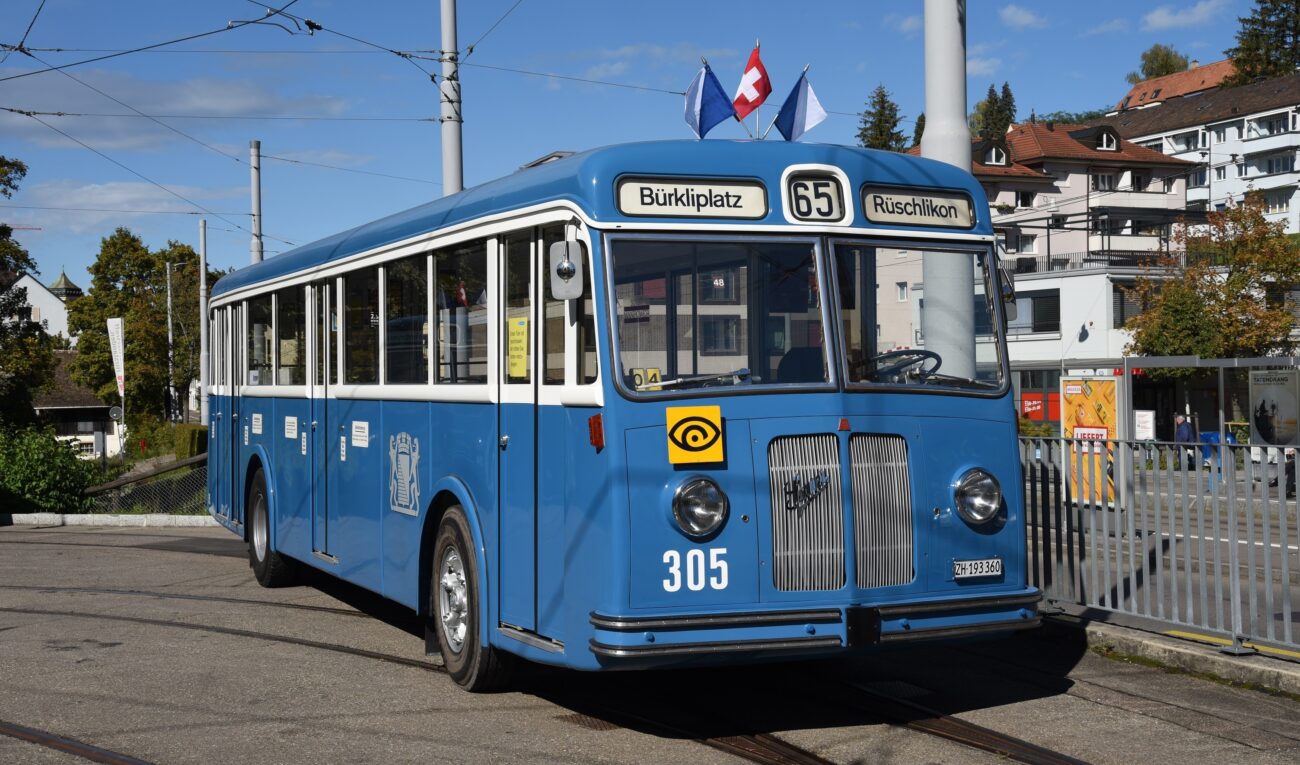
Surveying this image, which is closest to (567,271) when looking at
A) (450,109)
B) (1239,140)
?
(450,109)

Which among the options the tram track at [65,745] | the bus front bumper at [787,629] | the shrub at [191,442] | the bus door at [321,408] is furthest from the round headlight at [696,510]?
the shrub at [191,442]

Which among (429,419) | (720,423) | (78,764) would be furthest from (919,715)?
(78,764)

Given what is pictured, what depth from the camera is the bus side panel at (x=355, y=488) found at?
1040 centimetres

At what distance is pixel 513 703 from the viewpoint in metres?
8.28

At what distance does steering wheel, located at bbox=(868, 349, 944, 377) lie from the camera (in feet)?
25.1

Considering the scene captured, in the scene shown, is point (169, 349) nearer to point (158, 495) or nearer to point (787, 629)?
point (158, 495)

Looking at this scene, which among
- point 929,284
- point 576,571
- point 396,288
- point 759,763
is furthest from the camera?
point 396,288

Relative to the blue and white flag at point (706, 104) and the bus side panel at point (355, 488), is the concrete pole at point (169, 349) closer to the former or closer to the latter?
the blue and white flag at point (706, 104)

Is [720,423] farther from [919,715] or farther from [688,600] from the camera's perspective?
[919,715]

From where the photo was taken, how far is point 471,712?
8000 millimetres

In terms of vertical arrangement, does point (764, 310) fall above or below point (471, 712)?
above

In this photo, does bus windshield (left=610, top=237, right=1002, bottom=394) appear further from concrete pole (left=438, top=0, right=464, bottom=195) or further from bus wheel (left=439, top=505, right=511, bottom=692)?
concrete pole (left=438, top=0, right=464, bottom=195)

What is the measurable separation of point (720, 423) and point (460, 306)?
7.72ft

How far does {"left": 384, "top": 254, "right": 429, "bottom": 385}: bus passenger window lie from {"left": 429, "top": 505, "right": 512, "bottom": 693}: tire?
3.73 ft
